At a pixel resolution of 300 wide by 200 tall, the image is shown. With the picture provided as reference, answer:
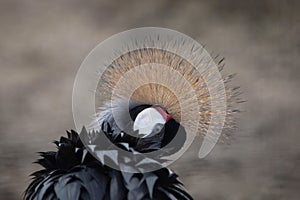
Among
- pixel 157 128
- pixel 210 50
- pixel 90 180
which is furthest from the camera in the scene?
pixel 210 50

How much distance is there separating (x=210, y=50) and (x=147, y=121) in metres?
1.23

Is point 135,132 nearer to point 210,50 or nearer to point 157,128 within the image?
point 157,128

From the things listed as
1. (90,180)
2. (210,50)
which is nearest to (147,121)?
(90,180)

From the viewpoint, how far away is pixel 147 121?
1606mm

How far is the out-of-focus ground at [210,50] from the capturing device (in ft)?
9.20

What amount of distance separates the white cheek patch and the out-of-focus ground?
1.12 meters

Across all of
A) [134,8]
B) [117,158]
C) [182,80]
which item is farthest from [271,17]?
[117,158]

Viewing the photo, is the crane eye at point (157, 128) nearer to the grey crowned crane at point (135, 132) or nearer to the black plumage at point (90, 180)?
the grey crowned crane at point (135, 132)

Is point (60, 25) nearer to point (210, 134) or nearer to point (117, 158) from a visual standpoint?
point (210, 134)

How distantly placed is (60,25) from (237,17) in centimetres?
72

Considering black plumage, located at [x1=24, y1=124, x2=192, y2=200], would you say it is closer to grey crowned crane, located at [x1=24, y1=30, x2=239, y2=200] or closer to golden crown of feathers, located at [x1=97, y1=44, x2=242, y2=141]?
grey crowned crane, located at [x1=24, y1=30, x2=239, y2=200]

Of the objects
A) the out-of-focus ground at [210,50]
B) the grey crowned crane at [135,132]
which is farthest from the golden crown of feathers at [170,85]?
the out-of-focus ground at [210,50]

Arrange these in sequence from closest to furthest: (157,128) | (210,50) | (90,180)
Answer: (90,180), (157,128), (210,50)

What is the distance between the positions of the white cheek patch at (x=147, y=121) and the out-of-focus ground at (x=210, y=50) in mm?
1120
